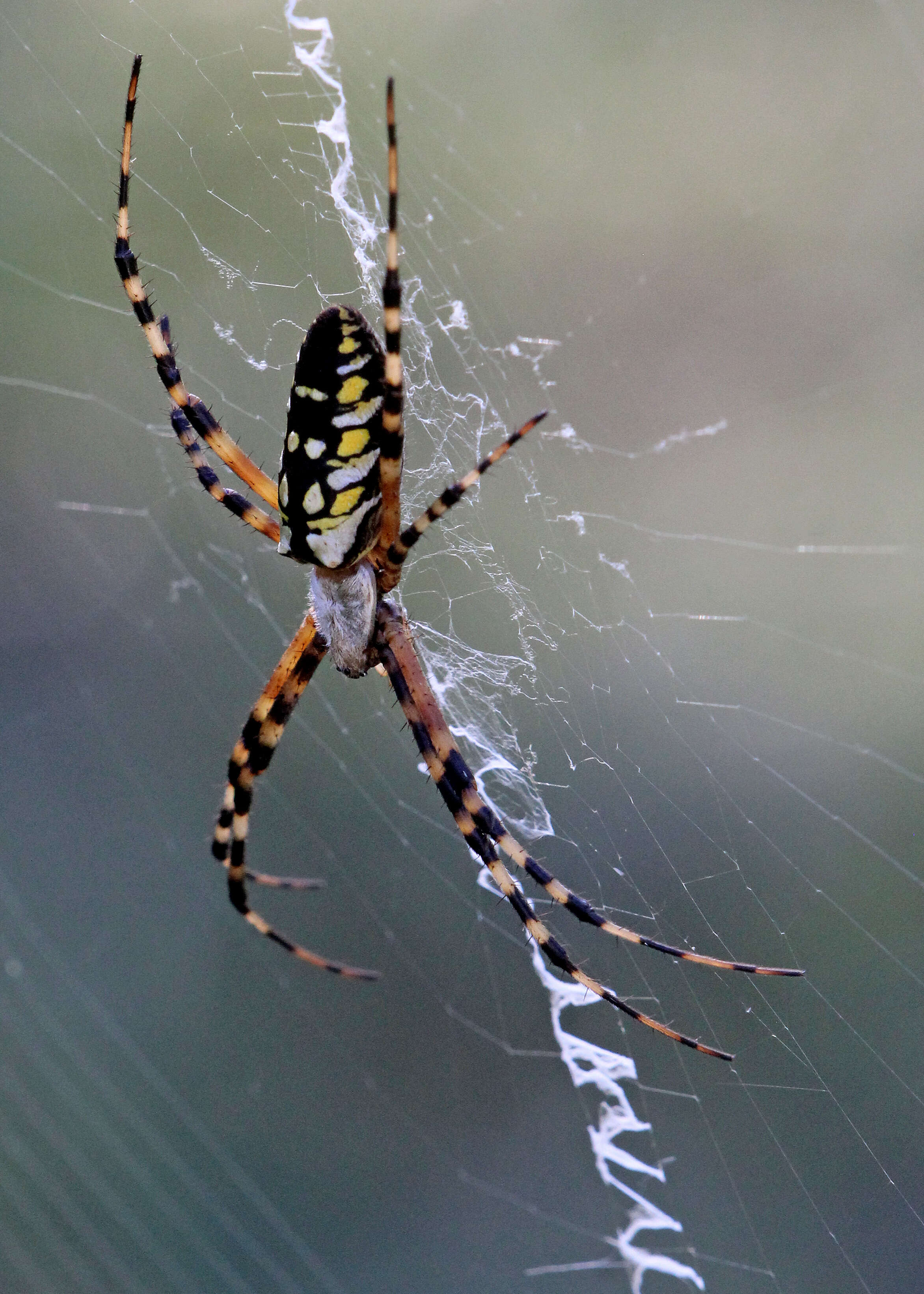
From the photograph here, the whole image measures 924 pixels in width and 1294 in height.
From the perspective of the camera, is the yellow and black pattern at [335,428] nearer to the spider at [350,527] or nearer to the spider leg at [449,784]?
the spider at [350,527]

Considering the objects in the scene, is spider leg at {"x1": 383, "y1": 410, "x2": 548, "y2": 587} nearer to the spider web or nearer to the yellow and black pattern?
the yellow and black pattern

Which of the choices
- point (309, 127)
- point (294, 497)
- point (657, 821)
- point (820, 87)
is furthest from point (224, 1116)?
point (820, 87)

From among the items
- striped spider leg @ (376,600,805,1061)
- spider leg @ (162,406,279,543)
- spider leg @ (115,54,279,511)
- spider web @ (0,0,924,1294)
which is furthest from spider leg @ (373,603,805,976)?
spider leg @ (115,54,279,511)

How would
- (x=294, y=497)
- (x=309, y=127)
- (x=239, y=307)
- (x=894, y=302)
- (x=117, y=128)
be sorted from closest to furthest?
(x=294, y=497), (x=309, y=127), (x=239, y=307), (x=117, y=128), (x=894, y=302)

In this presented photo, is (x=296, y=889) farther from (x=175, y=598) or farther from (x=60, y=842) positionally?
(x=175, y=598)

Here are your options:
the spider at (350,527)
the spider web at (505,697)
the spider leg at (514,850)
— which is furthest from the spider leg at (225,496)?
the spider leg at (514,850)

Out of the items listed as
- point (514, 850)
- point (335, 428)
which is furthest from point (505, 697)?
Result: point (335, 428)

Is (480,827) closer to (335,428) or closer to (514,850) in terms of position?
(514,850)
